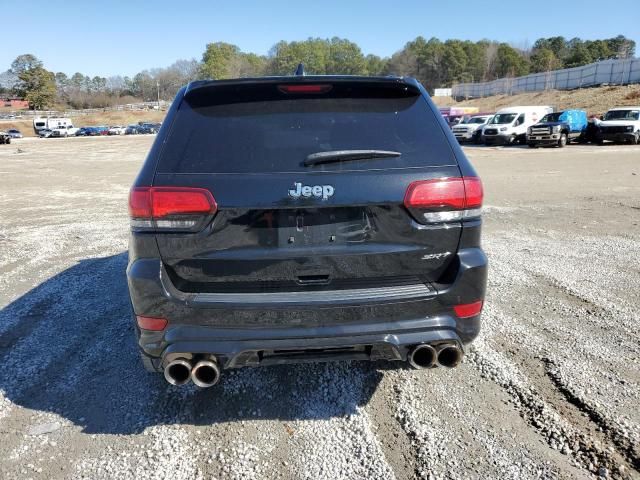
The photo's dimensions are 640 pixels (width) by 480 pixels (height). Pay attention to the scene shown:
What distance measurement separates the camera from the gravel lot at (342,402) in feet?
8.26

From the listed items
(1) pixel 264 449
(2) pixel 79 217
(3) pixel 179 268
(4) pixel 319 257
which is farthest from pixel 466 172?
(2) pixel 79 217

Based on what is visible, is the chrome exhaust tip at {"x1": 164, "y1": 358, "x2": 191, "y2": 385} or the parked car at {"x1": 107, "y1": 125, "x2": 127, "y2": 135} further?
the parked car at {"x1": 107, "y1": 125, "x2": 127, "y2": 135}

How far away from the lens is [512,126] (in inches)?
1243

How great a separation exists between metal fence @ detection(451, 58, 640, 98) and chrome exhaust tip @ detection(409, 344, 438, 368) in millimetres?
69851

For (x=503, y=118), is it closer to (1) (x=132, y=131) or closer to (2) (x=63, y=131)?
(1) (x=132, y=131)

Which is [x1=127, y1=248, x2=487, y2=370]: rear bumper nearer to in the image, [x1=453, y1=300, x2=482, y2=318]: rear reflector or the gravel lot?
[x1=453, y1=300, x2=482, y2=318]: rear reflector

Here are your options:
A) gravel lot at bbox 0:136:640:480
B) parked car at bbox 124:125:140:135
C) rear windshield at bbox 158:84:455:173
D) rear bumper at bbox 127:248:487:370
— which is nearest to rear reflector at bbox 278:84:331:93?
rear windshield at bbox 158:84:455:173

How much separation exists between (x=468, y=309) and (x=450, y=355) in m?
0.27

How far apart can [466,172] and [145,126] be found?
8412cm

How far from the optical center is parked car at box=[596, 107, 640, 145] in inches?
1086

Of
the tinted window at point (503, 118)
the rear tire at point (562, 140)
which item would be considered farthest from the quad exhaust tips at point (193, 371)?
the tinted window at point (503, 118)

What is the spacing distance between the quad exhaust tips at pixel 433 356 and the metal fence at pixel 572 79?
69758mm

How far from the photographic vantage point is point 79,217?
9406 mm

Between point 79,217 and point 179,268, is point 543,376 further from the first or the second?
point 79,217
